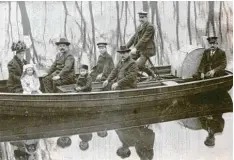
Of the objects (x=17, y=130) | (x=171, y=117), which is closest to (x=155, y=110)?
(x=171, y=117)

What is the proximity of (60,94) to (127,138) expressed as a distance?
831mm

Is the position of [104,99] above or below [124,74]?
below

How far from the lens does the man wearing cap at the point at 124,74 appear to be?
12.4 ft

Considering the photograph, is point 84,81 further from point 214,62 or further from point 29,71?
point 214,62

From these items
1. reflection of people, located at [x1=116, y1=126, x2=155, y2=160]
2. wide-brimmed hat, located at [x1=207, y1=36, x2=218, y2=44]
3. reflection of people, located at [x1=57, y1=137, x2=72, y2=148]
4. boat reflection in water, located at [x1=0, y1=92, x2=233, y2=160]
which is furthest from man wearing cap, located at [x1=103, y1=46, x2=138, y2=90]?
wide-brimmed hat, located at [x1=207, y1=36, x2=218, y2=44]

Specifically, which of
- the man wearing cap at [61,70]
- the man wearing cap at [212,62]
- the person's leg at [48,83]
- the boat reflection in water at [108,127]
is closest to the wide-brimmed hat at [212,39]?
the man wearing cap at [212,62]

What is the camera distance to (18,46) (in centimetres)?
380

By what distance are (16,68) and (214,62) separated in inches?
81.9

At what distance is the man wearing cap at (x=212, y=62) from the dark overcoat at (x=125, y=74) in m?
0.71

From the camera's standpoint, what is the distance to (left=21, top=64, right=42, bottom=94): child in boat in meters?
3.71

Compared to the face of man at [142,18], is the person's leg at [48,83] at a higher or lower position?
lower

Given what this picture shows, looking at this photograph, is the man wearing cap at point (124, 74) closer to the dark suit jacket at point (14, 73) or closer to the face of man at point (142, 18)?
the face of man at point (142, 18)

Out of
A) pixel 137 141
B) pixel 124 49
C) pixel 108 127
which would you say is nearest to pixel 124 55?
pixel 124 49

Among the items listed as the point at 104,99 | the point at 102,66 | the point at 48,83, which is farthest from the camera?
the point at 102,66
